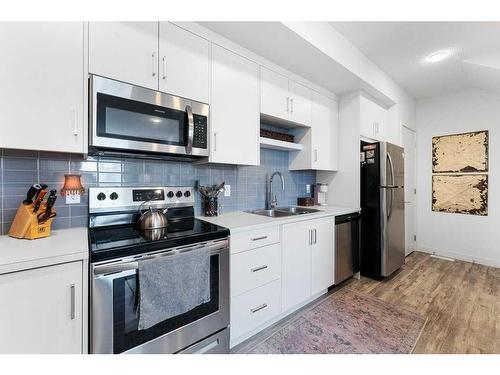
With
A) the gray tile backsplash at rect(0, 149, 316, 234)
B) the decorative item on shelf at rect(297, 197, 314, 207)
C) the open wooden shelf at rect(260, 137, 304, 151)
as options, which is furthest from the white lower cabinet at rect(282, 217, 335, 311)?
the open wooden shelf at rect(260, 137, 304, 151)

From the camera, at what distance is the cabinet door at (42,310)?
0.85 m

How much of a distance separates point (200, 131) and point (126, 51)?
0.62 meters

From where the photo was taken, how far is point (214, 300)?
1393 mm

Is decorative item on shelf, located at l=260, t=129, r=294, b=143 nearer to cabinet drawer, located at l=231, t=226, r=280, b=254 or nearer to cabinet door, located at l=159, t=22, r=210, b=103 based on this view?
cabinet door, located at l=159, t=22, r=210, b=103

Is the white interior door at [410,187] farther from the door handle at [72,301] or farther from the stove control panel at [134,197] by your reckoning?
the door handle at [72,301]

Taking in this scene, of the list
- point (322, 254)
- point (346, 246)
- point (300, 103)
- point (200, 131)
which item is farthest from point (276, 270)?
point (300, 103)

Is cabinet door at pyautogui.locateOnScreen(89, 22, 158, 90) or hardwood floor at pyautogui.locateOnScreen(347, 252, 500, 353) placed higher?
cabinet door at pyautogui.locateOnScreen(89, 22, 158, 90)

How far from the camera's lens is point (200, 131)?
64.4 inches

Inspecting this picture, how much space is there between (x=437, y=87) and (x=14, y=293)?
187 inches

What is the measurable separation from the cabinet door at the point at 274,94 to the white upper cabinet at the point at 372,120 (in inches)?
42.3

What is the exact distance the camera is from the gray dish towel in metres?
1.11

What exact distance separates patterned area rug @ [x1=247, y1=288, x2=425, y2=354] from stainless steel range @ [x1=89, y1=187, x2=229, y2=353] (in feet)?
1.61
